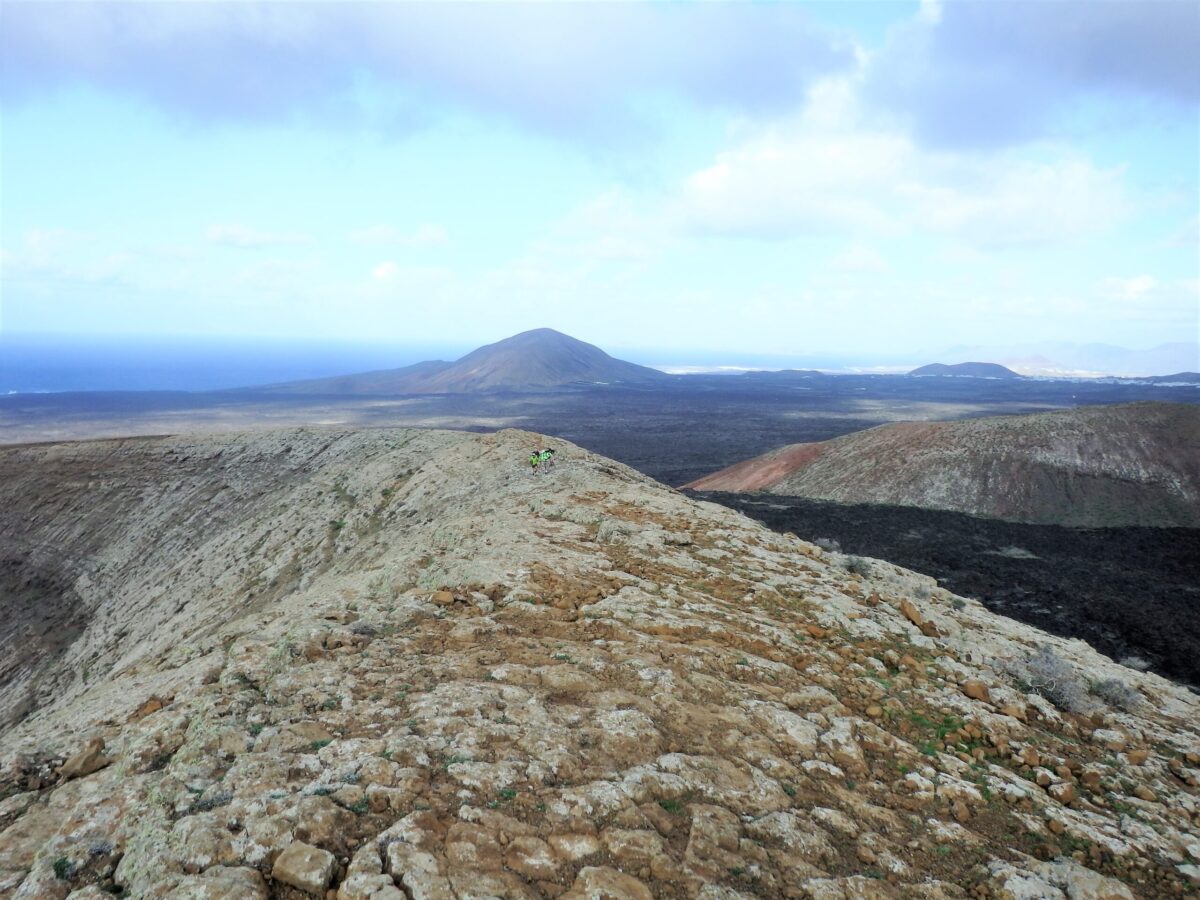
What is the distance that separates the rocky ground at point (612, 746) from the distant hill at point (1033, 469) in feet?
135

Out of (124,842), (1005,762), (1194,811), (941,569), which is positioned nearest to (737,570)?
(1005,762)

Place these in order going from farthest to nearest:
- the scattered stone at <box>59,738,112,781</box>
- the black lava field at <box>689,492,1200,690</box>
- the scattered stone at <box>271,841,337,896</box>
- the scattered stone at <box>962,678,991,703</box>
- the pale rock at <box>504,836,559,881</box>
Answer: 1. the black lava field at <box>689,492,1200,690</box>
2. the scattered stone at <box>962,678,991,703</box>
3. the scattered stone at <box>59,738,112,781</box>
4. the pale rock at <box>504,836,559,881</box>
5. the scattered stone at <box>271,841,337,896</box>

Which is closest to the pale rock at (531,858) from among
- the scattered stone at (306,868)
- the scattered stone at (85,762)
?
the scattered stone at (306,868)

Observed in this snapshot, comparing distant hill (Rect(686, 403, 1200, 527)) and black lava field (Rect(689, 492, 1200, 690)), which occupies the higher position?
distant hill (Rect(686, 403, 1200, 527))

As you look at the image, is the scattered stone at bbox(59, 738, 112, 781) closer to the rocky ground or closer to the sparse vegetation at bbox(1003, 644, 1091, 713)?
the rocky ground

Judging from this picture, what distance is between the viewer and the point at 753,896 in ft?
15.5

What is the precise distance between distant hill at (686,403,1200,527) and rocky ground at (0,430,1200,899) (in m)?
41.1

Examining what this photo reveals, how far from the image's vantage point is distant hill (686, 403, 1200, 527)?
46.8 m

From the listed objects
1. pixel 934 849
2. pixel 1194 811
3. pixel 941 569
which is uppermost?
pixel 934 849

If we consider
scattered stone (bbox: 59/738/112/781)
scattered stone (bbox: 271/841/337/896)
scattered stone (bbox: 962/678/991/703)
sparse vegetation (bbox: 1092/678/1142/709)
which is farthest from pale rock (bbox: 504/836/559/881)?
sparse vegetation (bbox: 1092/678/1142/709)

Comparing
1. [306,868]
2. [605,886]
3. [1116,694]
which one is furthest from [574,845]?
[1116,694]

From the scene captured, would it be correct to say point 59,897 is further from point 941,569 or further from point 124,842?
point 941,569

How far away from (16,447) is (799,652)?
46857mm

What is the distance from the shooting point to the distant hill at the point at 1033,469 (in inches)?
1842
